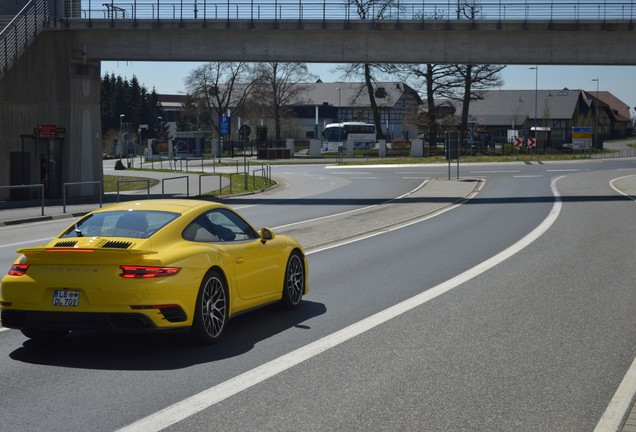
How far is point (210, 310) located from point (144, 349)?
70cm

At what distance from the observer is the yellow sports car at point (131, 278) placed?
8.56 meters

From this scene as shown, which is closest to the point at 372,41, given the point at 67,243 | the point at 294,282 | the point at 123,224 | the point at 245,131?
the point at 294,282

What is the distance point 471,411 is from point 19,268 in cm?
438

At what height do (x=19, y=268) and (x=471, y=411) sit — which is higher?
(x=19, y=268)

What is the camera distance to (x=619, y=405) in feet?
23.0

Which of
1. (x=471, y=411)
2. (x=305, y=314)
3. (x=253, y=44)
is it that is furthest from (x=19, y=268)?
(x=253, y=44)

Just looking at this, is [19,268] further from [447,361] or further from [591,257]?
[591,257]

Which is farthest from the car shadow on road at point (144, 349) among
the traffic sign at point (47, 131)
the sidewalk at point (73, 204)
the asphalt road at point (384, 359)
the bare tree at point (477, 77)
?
the bare tree at point (477, 77)

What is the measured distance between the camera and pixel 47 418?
21.9 ft

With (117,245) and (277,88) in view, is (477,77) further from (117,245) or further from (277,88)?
(117,245)

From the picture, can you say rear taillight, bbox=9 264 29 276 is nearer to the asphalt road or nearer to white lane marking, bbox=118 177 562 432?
the asphalt road

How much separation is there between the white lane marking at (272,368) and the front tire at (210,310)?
0.81m

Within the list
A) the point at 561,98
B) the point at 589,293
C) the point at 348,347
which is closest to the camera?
the point at 348,347

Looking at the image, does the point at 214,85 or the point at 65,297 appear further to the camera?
the point at 214,85
